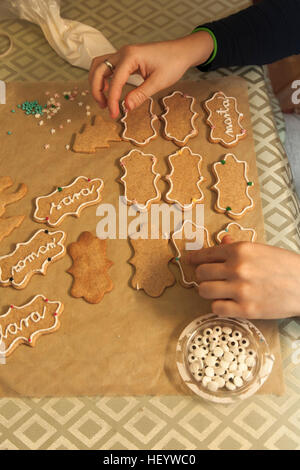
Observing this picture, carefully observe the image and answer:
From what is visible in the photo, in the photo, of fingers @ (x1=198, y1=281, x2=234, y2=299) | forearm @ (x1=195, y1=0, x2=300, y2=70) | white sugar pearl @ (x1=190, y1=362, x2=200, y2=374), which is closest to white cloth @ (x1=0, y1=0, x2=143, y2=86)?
forearm @ (x1=195, y1=0, x2=300, y2=70)

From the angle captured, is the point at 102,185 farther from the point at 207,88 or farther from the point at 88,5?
the point at 88,5

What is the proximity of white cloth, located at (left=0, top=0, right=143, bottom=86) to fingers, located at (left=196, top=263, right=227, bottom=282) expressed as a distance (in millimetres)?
620

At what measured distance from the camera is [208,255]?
95cm

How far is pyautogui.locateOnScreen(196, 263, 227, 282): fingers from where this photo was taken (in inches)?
35.7

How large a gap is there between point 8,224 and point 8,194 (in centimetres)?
7

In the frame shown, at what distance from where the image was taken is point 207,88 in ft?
3.97

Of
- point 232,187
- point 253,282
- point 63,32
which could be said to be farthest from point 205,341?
point 63,32

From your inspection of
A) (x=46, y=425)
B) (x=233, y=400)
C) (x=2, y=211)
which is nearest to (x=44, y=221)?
(x=2, y=211)

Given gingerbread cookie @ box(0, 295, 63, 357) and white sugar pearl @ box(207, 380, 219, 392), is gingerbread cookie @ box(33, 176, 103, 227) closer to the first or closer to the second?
gingerbread cookie @ box(0, 295, 63, 357)

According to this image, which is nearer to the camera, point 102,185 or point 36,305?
point 36,305

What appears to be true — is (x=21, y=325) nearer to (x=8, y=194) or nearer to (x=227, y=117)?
(x=8, y=194)

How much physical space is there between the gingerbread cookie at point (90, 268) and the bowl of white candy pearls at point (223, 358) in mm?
177

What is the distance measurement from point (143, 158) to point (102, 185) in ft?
0.35

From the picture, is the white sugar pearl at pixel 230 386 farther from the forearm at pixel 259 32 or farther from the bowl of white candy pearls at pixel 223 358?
the forearm at pixel 259 32
